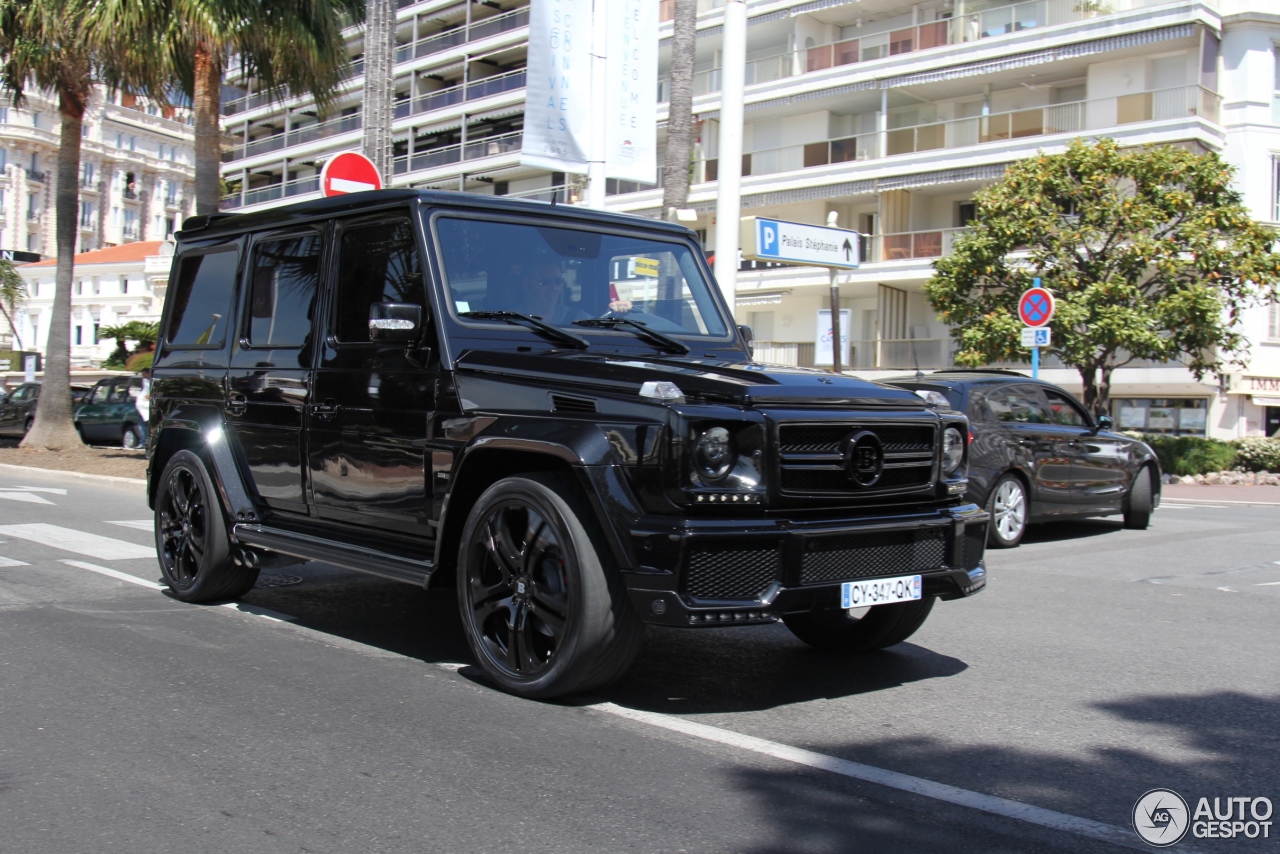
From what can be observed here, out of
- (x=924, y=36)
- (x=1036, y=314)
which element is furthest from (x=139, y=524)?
(x=924, y=36)

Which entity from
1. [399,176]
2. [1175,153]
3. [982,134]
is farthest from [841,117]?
[399,176]

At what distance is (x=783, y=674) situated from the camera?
5.68 m

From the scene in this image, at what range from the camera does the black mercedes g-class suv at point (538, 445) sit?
454cm

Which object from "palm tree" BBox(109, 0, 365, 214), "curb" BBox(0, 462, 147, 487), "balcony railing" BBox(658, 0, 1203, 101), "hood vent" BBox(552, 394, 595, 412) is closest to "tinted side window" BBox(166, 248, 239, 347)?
"hood vent" BBox(552, 394, 595, 412)

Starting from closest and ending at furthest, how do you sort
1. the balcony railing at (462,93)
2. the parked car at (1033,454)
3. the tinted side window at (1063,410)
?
the parked car at (1033,454), the tinted side window at (1063,410), the balcony railing at (462,93)

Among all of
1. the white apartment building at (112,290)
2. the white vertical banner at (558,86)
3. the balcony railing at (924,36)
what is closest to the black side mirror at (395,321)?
the white vertical banner at (558,86)

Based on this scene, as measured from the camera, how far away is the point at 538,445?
15.8 ft

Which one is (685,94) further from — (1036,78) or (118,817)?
(1036,78)

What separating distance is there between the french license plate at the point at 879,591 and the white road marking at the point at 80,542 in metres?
6.53

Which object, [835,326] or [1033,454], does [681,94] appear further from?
[1033,454]

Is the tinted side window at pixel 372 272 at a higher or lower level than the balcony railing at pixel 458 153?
lower

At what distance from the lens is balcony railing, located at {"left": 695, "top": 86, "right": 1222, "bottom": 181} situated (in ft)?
101

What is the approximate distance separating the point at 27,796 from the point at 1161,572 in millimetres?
8488

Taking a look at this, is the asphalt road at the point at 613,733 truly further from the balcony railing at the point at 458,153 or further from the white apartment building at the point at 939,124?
the balcony railing at the point at 458,153
